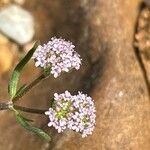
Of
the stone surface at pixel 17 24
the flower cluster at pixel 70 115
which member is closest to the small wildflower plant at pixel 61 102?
the flower cluster at pixel 70 115

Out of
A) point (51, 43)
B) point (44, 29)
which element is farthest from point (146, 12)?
point (51, 43)

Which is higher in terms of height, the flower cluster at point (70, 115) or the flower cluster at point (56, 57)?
the flower cluster at point (56, 57)

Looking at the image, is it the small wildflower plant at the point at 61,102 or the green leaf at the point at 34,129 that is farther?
the green leaf at the point at 34,129

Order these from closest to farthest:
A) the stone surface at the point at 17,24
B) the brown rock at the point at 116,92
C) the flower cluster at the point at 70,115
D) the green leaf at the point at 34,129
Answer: the flower cluster at the point at 70,115 → the green leaf at the point at 34,129 → the brown rock at the point at 116,92 → the stone surface at the point at 17,24

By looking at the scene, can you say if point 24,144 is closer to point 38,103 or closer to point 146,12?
point 38,103

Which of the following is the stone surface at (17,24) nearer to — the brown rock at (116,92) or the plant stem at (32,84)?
the brown rock at (116,92)

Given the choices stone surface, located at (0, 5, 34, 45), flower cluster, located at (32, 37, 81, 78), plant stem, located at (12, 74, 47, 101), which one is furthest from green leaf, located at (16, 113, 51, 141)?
stone surface, located at (0, 5, 34, 45)

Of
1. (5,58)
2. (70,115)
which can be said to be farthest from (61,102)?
(5,58)

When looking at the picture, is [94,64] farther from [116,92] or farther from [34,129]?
[34,129]
